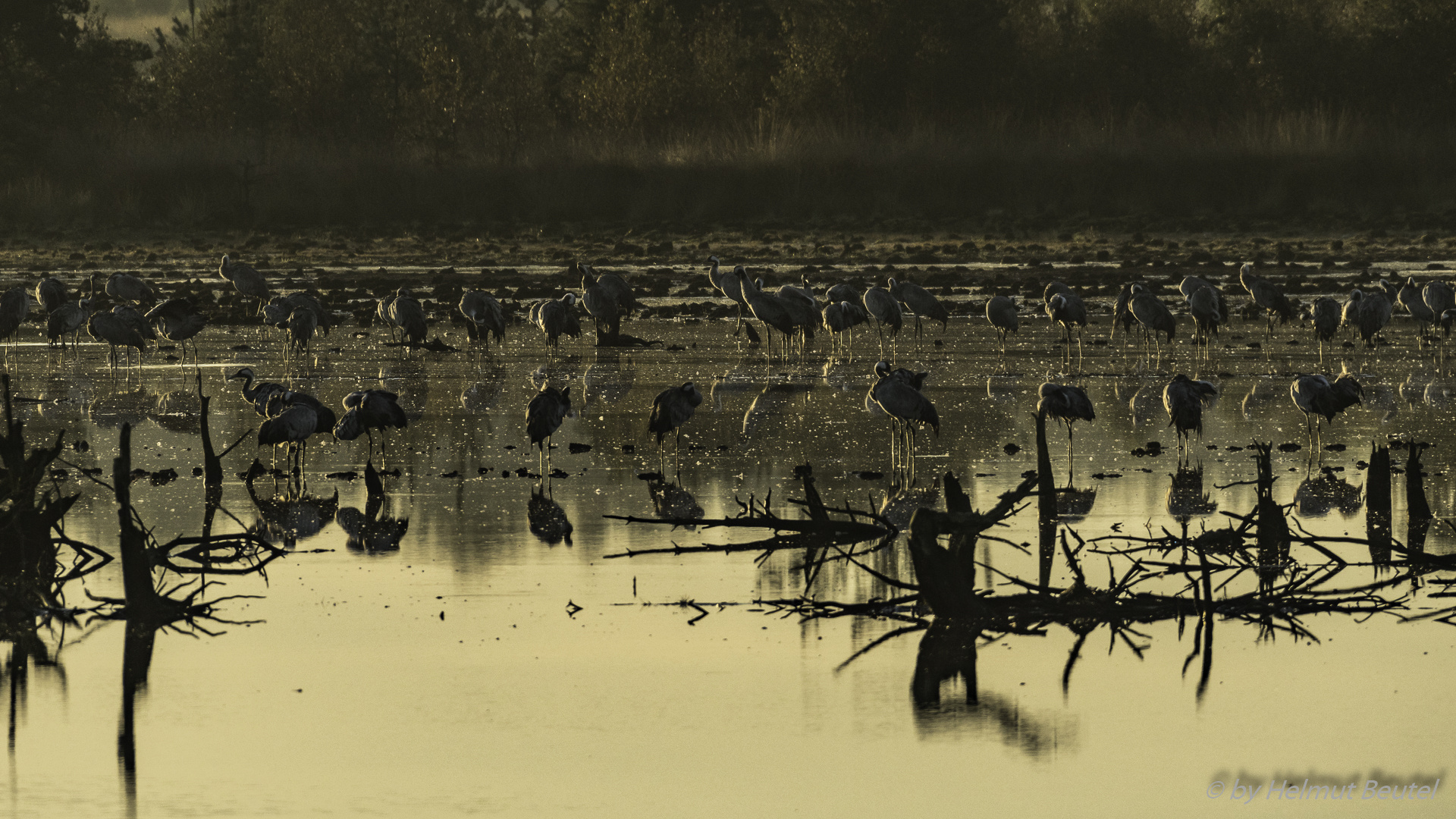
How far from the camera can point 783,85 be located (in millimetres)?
54531

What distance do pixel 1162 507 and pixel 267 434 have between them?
19.3ft

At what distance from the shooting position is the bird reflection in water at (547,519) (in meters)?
11.5

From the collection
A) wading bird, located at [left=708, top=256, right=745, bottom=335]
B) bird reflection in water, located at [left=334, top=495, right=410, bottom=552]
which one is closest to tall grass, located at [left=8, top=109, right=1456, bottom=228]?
wading bird, located at [left=708, top=256, right=745, bottom=335]

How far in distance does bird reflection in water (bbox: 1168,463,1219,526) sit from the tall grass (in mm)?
31236

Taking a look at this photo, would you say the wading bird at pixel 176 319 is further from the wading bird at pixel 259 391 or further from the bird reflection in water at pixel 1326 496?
the bird reflection in water at pixel 1326 496

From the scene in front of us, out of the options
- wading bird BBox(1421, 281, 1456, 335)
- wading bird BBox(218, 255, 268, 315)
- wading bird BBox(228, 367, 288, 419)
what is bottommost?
wading bird BBox(228, 367, 288, 419)

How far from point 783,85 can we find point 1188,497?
4312 cm

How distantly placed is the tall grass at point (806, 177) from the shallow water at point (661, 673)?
31081 mm

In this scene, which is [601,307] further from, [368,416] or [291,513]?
[291,513]

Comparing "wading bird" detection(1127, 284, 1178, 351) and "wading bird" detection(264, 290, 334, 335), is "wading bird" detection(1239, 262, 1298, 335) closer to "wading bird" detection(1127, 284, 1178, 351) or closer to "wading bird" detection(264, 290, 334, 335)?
"wading bird" detection(1127, 284, 1178, 351)

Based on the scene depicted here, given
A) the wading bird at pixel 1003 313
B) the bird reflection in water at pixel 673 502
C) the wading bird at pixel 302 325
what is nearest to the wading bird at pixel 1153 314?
the wading bird at pixel 1003 313

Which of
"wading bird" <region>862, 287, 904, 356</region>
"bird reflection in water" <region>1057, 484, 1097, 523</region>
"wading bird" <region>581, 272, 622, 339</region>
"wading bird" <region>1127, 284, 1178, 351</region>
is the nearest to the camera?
"bird reflection in water" <region>1057, 484, 1097, 523</region>

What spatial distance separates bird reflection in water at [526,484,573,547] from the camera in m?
11.5

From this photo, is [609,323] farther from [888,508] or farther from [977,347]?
[888,508]
